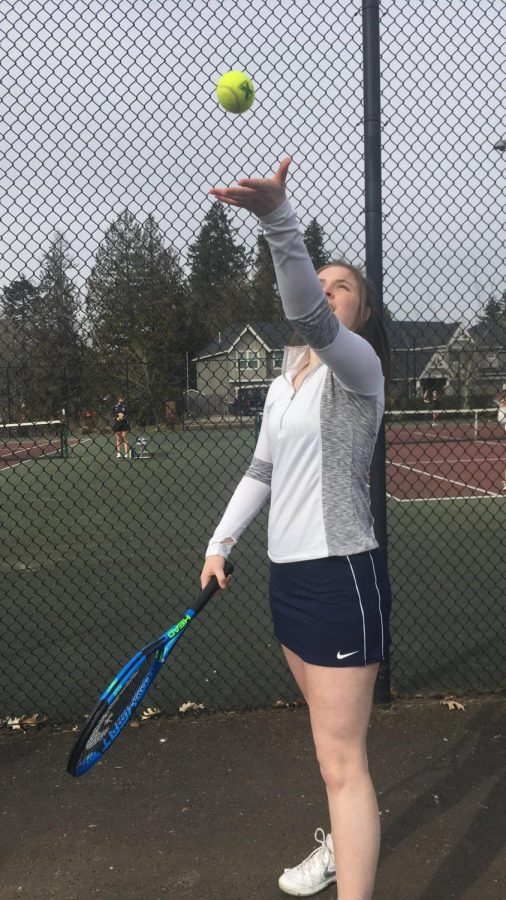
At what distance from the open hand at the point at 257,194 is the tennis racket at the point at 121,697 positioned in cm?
100

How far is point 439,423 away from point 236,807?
1610 cm

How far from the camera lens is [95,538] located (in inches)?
317

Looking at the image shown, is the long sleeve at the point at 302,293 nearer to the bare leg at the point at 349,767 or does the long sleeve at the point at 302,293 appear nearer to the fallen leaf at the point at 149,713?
the bare leg at the point at 349,767

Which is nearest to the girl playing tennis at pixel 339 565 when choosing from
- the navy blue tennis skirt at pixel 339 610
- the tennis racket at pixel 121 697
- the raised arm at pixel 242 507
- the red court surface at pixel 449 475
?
the navy blue tennis skirt at pixel 339 610

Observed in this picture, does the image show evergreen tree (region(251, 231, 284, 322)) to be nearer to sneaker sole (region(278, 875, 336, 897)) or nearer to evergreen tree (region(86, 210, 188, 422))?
evergreen tree (region(86, 210, 188, 422))

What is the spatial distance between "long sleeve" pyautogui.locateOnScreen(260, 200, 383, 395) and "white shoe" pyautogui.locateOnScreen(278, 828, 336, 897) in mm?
1557

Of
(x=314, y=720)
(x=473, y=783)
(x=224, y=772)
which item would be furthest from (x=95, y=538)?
(x=314, y=720)

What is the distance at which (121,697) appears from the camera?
204 centimetres

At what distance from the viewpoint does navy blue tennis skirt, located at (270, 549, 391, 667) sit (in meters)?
1.66

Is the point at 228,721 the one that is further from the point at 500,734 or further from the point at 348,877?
the point at 348,877

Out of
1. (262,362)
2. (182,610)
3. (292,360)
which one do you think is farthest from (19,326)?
(292,360)

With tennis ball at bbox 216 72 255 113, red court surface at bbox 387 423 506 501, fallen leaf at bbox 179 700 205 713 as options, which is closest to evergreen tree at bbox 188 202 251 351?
red court surface at bbox 387 423 506 501

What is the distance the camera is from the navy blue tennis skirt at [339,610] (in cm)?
166

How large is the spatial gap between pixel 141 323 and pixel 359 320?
240 inches
